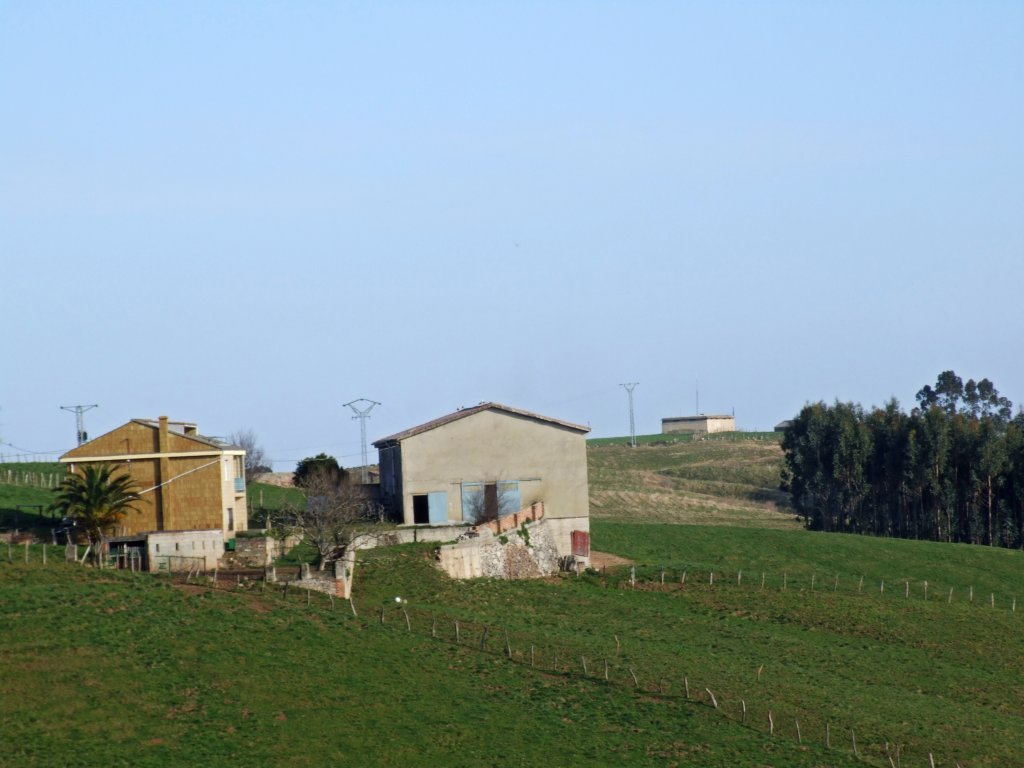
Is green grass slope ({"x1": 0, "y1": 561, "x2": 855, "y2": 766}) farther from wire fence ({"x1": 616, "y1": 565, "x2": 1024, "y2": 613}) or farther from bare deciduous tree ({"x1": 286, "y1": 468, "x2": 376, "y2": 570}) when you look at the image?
wire fence ({"x1": 616, "y1": 565, "x2": 1024, "y2": 613})

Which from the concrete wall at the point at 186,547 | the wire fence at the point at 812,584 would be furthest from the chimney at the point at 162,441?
the wire fence at the point at 812,584

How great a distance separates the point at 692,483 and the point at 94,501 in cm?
9129

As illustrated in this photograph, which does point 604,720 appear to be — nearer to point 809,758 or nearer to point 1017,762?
point 809,758

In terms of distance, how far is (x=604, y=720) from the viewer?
1719 inches

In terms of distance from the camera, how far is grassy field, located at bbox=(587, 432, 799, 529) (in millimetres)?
124000

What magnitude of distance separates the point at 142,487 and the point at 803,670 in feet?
107

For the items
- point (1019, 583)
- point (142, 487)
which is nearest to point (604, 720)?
point (142, 487)

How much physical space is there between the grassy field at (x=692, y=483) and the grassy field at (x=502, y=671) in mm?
50704

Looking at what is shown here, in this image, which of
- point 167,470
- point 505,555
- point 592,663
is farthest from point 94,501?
point 592,663

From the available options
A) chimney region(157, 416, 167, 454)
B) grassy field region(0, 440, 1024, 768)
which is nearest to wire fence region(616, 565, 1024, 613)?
grassy field region(0, 440, 1024, 768)

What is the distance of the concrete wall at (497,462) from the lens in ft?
251

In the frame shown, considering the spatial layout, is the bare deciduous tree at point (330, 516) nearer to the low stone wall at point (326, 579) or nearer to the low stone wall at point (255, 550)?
the low stone wall at point (326, 579)

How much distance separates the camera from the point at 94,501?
2489 inches

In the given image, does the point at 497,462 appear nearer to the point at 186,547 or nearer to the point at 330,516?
the point at 330,516
